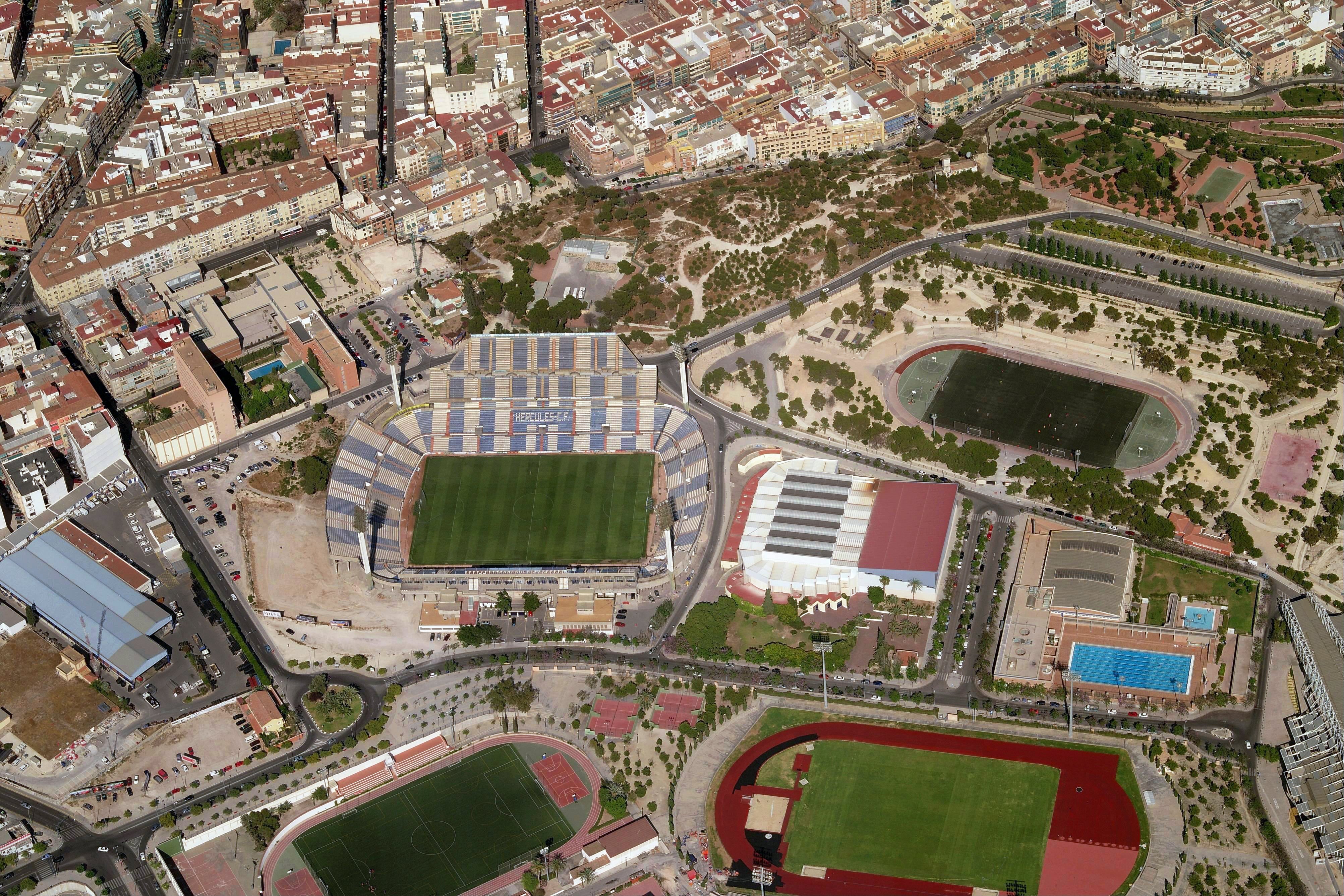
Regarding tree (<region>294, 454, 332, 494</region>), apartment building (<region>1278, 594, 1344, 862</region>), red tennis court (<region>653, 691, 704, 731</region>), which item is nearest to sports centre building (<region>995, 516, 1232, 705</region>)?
apartment building (<region>1278, 594, 1344, 862</region>)

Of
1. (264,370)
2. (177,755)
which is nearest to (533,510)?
(264,370)

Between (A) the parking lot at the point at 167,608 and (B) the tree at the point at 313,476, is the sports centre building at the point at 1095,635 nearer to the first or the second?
(B) the tree at the point at 313,476

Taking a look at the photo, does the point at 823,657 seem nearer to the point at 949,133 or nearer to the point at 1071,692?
the point at 1071,692

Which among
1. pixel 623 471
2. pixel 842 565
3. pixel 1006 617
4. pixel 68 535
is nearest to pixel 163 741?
pixel 68 535

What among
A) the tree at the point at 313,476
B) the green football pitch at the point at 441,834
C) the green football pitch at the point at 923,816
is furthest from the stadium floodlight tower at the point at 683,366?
the green football pitch at the point at 441,834

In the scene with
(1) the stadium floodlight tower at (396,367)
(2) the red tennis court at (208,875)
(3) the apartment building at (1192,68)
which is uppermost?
(3) the apartment building at (1192,68)

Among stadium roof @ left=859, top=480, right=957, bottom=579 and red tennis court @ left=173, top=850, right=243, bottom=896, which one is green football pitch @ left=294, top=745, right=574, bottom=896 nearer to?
red tennis court @ left=173, top=850, right=243, bottom=896

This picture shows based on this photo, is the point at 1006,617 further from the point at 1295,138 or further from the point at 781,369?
the point at 1295,138
